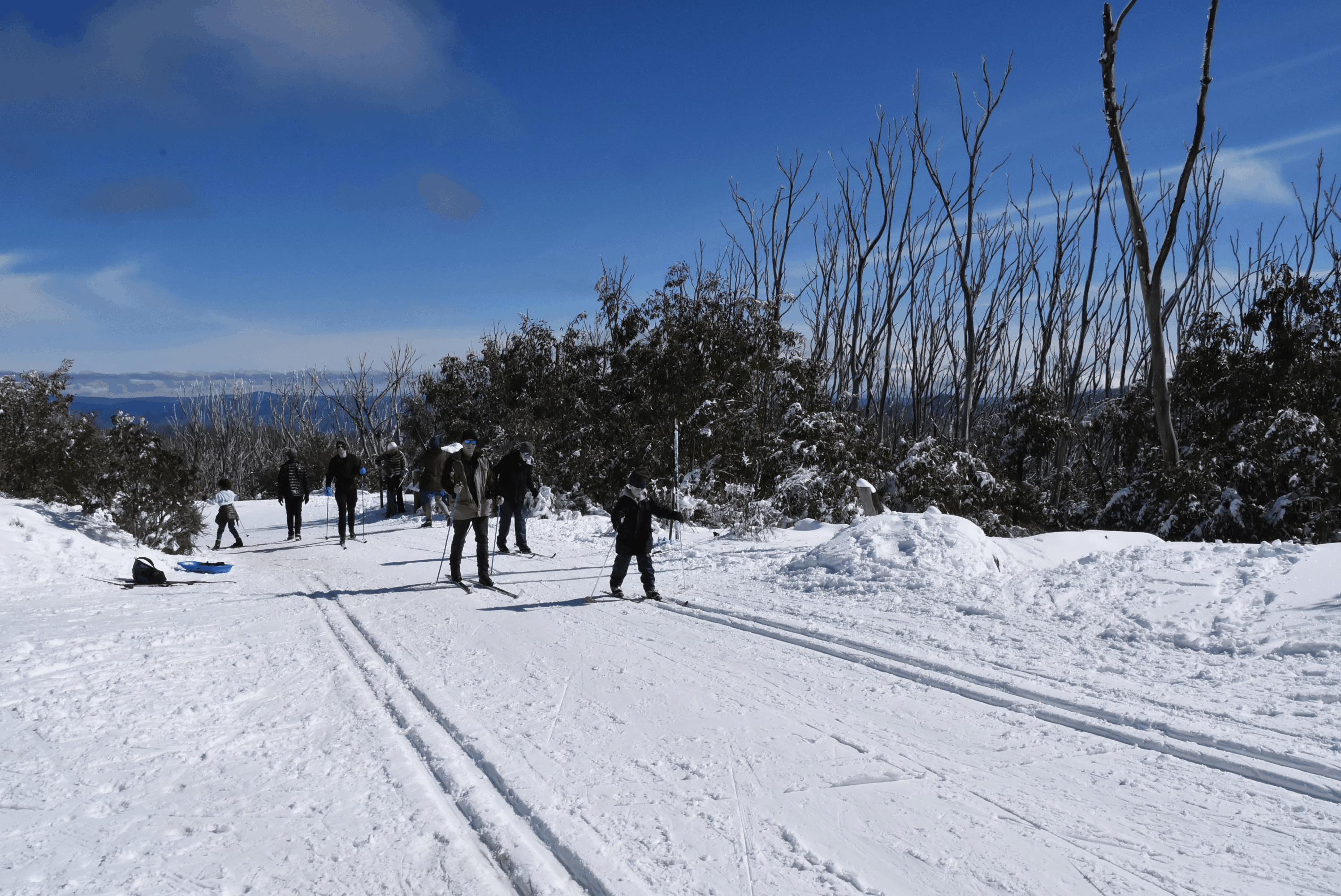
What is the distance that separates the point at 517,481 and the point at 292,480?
266 inches

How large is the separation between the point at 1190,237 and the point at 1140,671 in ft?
138

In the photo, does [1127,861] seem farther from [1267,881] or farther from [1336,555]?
[1336,555]

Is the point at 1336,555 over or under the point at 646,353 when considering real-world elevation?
under

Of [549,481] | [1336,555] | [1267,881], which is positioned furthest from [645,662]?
[549,481]

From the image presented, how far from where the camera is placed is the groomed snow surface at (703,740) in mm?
2893

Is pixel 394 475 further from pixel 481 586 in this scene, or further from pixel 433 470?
pixel 481 586

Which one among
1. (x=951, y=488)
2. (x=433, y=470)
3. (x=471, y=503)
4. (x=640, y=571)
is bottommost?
(x=640, y=571)

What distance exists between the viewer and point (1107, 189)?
3372 cm

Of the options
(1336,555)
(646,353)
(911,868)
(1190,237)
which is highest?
(1190,237)

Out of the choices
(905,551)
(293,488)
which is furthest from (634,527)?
(293,488)

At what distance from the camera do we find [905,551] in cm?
911

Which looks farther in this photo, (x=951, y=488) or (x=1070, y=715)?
(x=951, y=488)

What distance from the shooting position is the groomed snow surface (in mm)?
2893

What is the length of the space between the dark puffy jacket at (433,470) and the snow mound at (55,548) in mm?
4678
